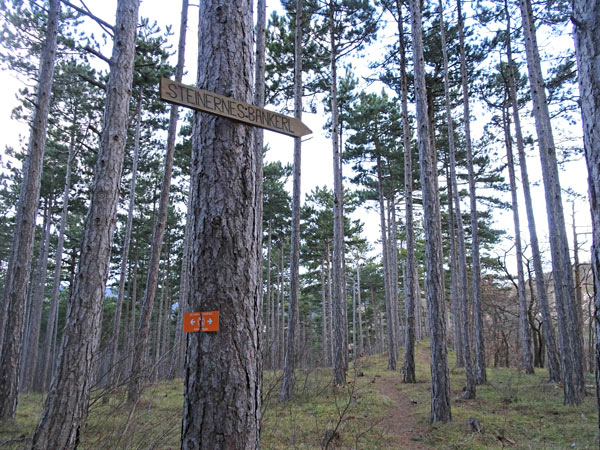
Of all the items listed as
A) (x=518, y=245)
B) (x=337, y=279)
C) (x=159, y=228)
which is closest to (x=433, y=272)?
(x=337, y=279)

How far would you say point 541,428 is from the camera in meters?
6.60

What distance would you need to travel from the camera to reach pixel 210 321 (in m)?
2.24

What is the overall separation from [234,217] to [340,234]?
9618mm

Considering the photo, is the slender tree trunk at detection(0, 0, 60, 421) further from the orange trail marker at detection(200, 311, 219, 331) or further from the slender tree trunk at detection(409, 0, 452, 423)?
the slender tree trunk at detection(409, 0, 452, 423)

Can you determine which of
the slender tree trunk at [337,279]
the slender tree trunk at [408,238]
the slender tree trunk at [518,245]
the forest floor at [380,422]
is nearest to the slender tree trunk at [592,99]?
the forest floor at [380,422]

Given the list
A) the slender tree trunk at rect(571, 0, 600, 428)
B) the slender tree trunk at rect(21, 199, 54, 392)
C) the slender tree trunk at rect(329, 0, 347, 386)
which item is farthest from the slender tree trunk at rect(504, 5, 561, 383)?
the slender tree trunk at rect(21, 199, 54, 392)

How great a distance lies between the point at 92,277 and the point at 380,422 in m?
6.05

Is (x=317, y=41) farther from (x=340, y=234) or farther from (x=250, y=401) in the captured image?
(x=250, y=401)

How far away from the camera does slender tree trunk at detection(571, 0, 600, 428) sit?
2.05 meters

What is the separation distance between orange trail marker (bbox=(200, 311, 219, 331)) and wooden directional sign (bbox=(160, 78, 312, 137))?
1.26 meters

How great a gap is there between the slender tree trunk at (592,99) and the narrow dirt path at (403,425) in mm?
4571

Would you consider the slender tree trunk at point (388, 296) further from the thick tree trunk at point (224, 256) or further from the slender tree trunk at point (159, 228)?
the thick tree trunk at point (224, 256)

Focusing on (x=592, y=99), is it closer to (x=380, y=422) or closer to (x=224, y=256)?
(x=224, y=256)

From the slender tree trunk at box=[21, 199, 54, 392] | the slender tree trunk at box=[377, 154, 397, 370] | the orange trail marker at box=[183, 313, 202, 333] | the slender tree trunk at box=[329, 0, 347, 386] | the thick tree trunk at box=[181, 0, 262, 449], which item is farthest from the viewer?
the slender tree trunk at box=[21, 199, 54, 392]
